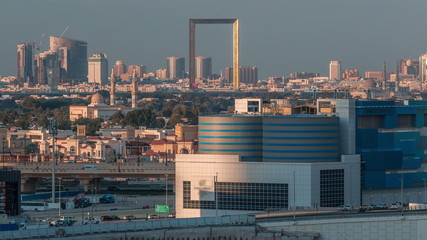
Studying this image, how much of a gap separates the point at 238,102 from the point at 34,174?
2552 centimetres

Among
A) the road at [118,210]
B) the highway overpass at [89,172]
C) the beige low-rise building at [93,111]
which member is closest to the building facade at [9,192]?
the road at [118,210]

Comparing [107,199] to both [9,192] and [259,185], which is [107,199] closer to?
[259,185]

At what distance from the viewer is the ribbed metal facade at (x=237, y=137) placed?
65.4 m

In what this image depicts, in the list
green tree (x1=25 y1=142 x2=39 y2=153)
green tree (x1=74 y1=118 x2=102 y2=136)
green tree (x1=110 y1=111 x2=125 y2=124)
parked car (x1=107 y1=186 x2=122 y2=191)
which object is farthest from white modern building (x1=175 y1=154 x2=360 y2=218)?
green tree (x1=110 y1=111 x2=125 y2=124)

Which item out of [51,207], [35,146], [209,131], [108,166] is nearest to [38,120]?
[35,146]

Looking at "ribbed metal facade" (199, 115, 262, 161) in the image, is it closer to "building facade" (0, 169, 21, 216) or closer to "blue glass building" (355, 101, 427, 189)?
"blue glass building" (355, 101, 427, 189)

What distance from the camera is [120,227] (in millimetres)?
50625

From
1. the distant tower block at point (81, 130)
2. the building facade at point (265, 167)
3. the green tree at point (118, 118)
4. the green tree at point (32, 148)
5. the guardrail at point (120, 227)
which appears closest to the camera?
the guardrail at point (120, 227)

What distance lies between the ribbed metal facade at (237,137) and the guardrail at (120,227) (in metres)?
12.8

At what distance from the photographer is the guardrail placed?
161 feet

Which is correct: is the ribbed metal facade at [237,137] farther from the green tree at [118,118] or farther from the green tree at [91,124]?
the green tree at [118,118]

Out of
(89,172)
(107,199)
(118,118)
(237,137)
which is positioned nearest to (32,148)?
(89,172)

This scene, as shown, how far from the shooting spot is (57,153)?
124 m

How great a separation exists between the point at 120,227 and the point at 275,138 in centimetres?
1568
